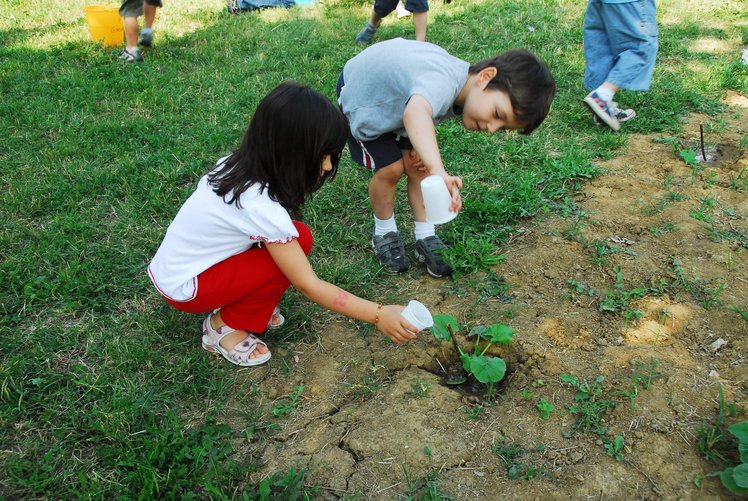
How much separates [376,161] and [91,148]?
212cm

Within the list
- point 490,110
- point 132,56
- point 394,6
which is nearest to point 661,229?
point 490,110

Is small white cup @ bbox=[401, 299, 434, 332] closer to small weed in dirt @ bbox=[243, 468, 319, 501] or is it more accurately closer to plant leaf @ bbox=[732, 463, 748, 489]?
small weed in dirt @ bbox=[243, 468, 319, 501]

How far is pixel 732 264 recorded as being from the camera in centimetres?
251

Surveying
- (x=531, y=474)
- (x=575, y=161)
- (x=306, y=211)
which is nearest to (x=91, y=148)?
(x=306, y=211)

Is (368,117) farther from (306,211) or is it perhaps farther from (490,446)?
(490,446)

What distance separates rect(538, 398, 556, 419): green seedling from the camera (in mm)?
1918

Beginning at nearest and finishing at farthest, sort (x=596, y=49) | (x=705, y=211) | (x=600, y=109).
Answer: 1. (x=705, y=211)
2. (x=600, y=109)
3. (x=596, y=49)

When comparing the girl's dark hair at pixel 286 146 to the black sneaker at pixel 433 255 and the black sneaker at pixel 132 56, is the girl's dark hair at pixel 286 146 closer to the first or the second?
the black sneaker at pixel 433 255

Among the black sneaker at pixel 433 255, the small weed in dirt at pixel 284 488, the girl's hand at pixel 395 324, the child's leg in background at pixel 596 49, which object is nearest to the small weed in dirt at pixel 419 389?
the girl's hand at pixel 395 324

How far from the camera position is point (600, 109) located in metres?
3.69

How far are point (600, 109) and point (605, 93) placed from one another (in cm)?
12

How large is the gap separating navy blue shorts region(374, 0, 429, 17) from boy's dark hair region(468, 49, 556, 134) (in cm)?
298

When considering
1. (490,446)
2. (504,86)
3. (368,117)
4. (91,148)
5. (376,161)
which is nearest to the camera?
(490,446)

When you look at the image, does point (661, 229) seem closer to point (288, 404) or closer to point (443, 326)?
point (443, 326)
